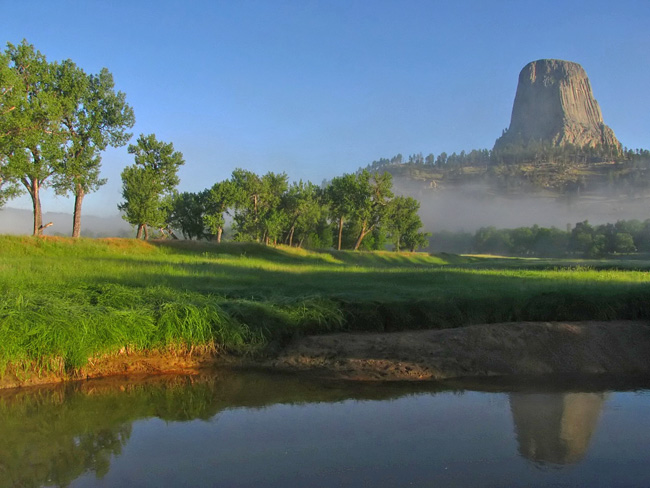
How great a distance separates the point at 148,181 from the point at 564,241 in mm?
93863

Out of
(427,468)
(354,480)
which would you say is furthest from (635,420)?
(354,480)

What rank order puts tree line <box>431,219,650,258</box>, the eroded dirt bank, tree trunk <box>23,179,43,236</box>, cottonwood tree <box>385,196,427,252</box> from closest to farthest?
1. the eroded dirt bank
2. tree trunk <box>23,179,43,236</box>
3. cottonwood tree <box>385,196,427,252</box>
4. tree line <box>431,219,650,258</box>

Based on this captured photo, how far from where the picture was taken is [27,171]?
3275 cm

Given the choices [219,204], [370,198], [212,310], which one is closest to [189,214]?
[219,204]

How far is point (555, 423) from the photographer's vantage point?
6797 mm

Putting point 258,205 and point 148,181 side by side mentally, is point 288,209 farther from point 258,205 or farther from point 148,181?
point 148,181

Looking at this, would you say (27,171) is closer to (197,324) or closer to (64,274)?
(64,274)

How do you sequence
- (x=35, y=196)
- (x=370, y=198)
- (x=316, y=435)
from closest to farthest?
(x=316, y=435), (x=35, y=196), (x=370, y=198)

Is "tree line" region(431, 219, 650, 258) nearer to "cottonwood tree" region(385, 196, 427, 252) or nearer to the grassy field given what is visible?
"cottonwood tree" region(385, 196, 427, 252)

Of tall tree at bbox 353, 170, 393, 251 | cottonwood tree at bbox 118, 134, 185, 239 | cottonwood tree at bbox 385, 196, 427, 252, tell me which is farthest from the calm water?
cottonwood tree at bbox 385, 196, 427, 252

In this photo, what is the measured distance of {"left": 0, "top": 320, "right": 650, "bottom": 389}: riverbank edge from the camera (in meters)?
9.23

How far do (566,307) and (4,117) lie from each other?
29472 millimetres

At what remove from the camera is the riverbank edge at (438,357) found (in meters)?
9.23

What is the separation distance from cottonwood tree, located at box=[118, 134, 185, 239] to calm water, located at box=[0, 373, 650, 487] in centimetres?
4751
